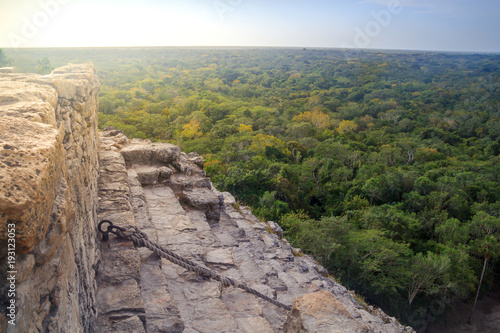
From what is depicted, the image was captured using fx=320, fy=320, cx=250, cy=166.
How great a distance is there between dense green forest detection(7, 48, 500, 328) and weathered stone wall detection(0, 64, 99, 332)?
1123cm

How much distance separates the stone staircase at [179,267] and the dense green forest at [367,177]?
23.6ft

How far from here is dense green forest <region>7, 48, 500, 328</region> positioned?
12688 mm

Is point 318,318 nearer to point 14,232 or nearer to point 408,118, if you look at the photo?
point 14,232

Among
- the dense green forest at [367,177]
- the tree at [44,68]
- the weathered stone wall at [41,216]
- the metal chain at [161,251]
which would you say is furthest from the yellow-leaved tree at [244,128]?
the weathered stone wall at [41,216]

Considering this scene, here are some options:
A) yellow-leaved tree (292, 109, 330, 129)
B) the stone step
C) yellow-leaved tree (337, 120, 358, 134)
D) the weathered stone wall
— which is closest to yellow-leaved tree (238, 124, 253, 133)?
yellow-leaved tree (292, 109, 330, 129)

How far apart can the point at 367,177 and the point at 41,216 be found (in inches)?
821

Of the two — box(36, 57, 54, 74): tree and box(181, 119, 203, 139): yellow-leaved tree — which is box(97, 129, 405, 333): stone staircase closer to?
box(36, 57, 54, 74): tree

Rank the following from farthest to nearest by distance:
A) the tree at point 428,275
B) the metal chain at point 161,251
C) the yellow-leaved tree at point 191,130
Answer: the yellow-leaved tree at point 191,130 < the tree at point 428,275 < the metal chain at point 161,251

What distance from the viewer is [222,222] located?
5855 millimetres

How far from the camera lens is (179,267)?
3695 millimetres

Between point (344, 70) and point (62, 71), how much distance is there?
82.5m

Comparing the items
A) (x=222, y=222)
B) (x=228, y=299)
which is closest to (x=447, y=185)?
(x=222, y=222)

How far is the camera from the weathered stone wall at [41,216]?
1.13 meters

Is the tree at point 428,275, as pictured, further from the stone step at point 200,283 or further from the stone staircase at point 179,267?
the stone step at point 200,283
